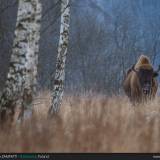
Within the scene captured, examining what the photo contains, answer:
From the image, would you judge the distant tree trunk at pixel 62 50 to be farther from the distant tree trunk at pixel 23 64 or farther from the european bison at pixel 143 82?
the distant tree trunk at pixel 23 64

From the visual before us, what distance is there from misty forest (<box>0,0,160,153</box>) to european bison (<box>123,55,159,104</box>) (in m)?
0.02

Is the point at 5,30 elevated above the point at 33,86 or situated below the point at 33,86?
above

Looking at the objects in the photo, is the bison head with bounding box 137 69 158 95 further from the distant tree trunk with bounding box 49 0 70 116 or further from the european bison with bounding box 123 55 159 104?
the distant tree trunk with bounding box 49 0 70 116

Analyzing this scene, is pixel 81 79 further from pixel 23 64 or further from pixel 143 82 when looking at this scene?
pixel 23 64

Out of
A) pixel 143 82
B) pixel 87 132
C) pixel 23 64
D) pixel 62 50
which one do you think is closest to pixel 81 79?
pixel 143 82

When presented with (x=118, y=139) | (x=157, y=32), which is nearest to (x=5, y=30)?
(x=157, y=32)

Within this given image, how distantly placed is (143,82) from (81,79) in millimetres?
1286

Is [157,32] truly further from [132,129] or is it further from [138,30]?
[132,129]

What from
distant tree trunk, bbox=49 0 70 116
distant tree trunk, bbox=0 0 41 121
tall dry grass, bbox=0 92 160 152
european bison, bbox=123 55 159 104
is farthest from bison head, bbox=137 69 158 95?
distant tree trunk, bbox=0 0 41 121

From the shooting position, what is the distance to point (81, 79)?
34.6 feet

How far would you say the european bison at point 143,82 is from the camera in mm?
9391

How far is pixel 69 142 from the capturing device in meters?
5.91

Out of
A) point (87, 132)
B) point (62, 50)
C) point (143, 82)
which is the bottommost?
point (87, 132)
